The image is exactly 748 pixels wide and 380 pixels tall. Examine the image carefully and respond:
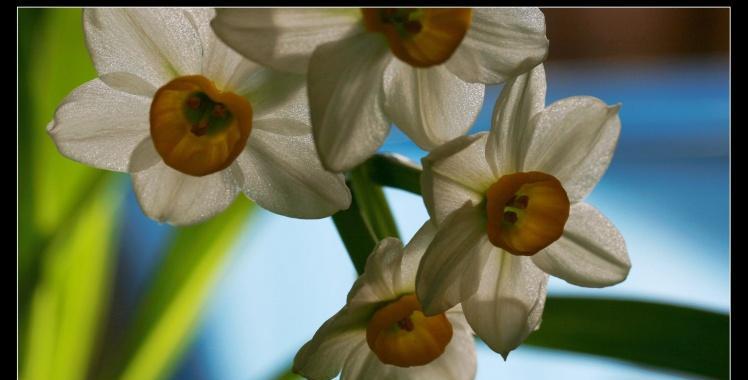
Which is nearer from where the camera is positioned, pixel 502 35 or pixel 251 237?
pixel 502 35

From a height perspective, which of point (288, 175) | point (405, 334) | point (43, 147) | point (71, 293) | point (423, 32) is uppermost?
point (423, 32)

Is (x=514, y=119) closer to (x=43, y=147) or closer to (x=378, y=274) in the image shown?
(x=378, y=274)

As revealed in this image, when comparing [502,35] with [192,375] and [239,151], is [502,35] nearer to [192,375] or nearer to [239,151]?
[239,151]

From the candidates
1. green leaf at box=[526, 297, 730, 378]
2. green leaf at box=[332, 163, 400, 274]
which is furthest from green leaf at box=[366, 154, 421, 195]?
green leaf at box=[526, 297, 730, 378]

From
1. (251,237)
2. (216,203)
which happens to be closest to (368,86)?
Result: (216,203)

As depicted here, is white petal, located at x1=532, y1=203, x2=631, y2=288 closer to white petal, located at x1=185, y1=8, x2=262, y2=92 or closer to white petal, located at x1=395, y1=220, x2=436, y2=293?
white petal, located at x1=395, y1=220, x2=436, y2=293

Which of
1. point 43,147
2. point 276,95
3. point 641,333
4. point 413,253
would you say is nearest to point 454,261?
point 413,253
